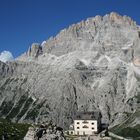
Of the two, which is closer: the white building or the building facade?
the building facade

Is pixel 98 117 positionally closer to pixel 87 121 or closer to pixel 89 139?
pixel 87 121

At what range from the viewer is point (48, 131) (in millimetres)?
70125

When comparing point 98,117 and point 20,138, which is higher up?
point 98,117

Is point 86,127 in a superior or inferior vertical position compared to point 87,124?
inferior

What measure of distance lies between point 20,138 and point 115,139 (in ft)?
159

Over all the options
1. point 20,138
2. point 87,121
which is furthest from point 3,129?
point 87,121

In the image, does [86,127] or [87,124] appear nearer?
[87,124]

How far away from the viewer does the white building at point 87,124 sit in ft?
547

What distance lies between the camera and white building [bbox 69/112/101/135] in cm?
16675

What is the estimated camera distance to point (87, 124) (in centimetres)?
16938

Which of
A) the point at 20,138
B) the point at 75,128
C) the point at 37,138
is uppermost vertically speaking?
the point at 75,128

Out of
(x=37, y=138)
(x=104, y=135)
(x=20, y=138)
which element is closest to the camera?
(x=37, y=138)

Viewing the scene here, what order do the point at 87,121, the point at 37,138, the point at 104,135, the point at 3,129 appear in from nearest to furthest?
the point at 37,138 < the point at 3,129 < the point at 104,135 < the point at 87,121

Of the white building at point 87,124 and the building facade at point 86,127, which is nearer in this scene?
the building facade at point 86,127
